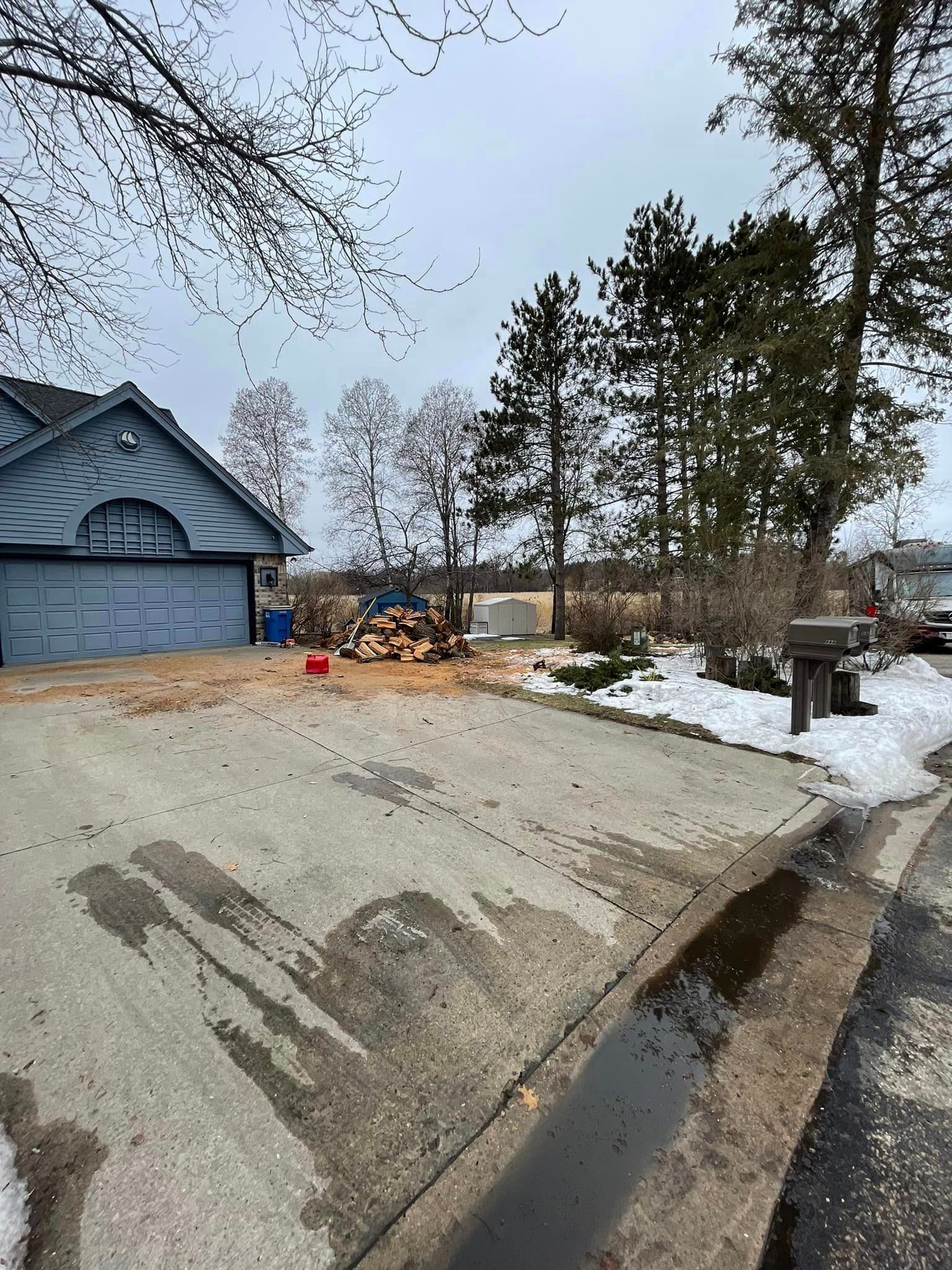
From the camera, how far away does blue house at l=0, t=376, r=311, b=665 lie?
10.4 m

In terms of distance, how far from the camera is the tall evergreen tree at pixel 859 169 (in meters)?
8.20

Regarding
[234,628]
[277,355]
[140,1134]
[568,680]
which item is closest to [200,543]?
[234,628]

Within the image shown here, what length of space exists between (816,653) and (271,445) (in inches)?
979

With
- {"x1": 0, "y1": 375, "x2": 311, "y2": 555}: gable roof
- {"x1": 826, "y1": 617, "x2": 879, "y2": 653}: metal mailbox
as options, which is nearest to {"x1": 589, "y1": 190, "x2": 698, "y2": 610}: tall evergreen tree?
{"x1": 826, "y1": 617, "x2": 879, "y2": 653}: metal mailbox

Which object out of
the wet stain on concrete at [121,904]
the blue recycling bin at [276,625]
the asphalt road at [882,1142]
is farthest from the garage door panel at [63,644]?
the asphalt road at [882,1142]

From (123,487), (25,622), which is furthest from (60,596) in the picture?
(123,487)

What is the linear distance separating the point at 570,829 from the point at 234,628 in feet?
40.3

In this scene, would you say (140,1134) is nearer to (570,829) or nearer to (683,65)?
(570,829)

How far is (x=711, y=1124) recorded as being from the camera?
5.06 feet

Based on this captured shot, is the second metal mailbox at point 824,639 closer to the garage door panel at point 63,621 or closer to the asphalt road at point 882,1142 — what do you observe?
the asphalt road at point 882,1142

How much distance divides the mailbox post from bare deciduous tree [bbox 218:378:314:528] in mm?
23252

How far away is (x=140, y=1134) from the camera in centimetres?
147

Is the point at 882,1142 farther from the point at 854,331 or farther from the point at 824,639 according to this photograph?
the point at 854,331

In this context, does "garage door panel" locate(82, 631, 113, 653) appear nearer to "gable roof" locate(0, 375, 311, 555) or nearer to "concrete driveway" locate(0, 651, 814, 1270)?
"gable roof" locate(0, 375, 311, 555)
